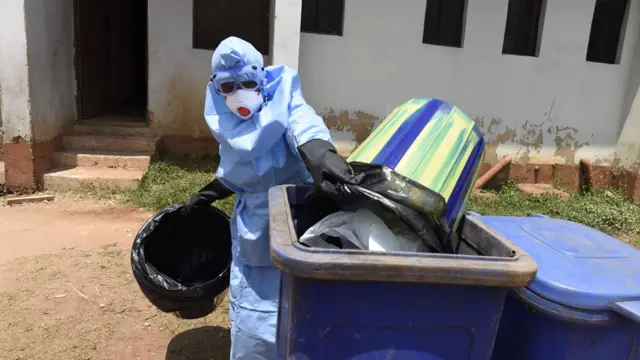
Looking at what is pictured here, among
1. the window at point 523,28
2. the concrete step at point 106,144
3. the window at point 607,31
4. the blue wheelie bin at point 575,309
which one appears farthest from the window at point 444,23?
the blue wheelie bin at point 575,309

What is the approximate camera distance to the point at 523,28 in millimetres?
6547

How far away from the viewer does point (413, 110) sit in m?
1.53

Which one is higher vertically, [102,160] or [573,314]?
[573,314]

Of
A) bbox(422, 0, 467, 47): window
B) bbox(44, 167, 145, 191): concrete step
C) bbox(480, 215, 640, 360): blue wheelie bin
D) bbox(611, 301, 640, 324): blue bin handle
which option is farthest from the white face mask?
bbox(422, 0, 467, 47): window

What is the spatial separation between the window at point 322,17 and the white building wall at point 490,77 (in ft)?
0.66

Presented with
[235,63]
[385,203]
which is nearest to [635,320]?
[385,203]

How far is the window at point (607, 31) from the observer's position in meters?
6.61

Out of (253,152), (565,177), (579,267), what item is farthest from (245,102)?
(565,177)

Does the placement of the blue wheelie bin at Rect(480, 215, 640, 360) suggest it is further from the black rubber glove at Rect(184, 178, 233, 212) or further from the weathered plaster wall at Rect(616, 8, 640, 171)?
the weathered plaster wall at Rect(616, 8, 640, 171)

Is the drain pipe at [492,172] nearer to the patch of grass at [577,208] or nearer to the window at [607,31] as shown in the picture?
the patch of grass at [577,208]

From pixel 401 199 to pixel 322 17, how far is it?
16.5 ft

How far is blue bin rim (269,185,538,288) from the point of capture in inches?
40.1

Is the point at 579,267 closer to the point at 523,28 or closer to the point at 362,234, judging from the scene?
the point at 362,234

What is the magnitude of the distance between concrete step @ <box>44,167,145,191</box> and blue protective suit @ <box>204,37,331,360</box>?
3.63 metres
